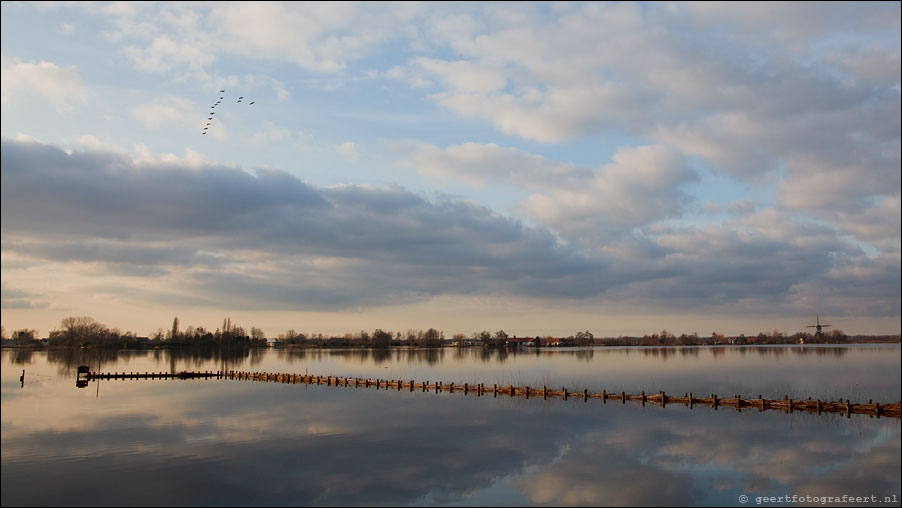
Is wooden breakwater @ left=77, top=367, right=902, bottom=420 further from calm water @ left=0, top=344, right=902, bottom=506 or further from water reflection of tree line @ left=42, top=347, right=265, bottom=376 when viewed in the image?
water reflection of tree line @ left=42, top=347, right=265, bottom=376

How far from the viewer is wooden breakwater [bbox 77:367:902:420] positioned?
147 ft

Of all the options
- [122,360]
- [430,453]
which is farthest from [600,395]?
[122,360]

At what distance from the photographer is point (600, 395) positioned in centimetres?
5859

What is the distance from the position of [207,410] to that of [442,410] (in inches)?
884

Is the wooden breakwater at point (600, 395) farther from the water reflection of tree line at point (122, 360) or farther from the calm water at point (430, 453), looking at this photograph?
the water reflection of tree line at point (122, 360)

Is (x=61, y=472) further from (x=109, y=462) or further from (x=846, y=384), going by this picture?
(x=846, y=384)

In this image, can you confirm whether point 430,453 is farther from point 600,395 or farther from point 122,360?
point 122,360

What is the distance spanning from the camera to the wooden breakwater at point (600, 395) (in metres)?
44.9

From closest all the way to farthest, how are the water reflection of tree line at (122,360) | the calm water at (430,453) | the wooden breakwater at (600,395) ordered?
1. the calm water at (430,453)
2. the wooden breakwater at (600,395)
3. the water reflection of tree line at (122,360)

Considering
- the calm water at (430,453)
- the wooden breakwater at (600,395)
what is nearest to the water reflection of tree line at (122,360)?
the wooden breakwater at (600,395)

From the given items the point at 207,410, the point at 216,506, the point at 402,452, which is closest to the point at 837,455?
the point at 402,452

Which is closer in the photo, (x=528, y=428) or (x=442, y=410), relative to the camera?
(x=528, y=428)

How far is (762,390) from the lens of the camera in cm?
6662

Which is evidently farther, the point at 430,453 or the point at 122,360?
the point at 122,360
